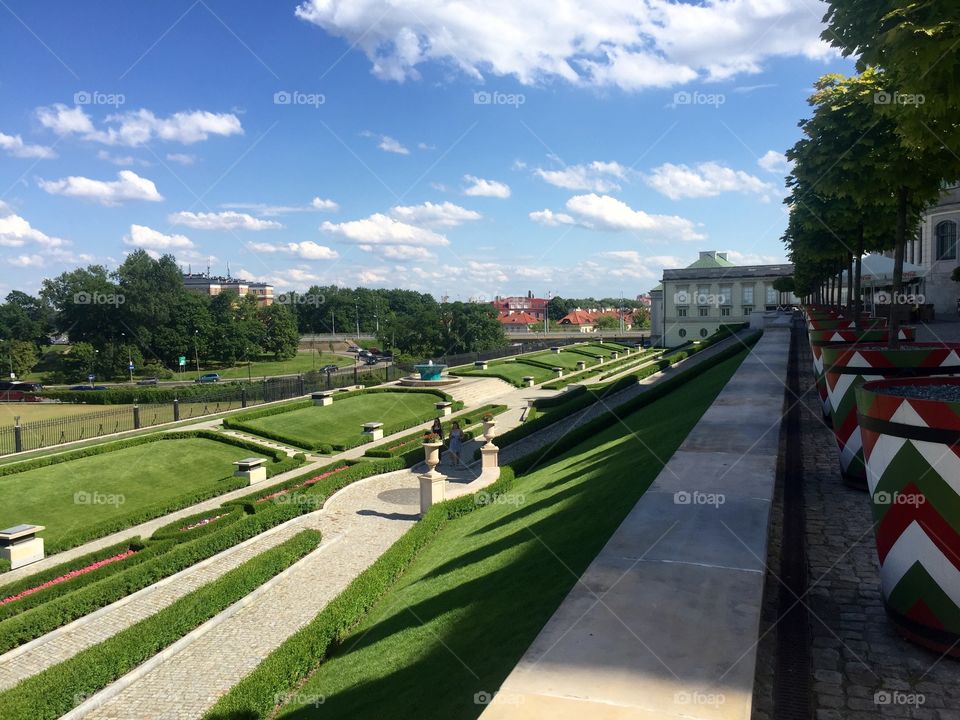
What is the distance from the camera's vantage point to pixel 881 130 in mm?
13188

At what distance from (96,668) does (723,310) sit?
90.3 m

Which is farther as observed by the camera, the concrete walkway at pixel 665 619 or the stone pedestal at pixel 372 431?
the stone pedestal at pixel 372 431

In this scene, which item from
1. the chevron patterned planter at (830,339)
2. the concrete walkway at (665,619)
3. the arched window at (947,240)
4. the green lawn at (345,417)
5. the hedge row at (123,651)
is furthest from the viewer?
the arched window at (947,240)

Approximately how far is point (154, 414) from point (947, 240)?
52.3 metres

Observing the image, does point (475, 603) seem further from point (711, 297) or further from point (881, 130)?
point (711, 297)

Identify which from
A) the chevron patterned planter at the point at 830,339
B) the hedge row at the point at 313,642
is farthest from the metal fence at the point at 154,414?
the chevron patterned planter at the point at 830,339

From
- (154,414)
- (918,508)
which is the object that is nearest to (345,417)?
(154,414)

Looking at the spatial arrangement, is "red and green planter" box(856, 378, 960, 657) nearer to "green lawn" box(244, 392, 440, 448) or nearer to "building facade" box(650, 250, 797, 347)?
"green lawn" box(244, 392, 440, 448)

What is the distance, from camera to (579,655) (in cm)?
432

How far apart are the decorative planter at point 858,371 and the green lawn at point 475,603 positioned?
9.68 ft

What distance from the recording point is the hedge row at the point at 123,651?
29.9 ft

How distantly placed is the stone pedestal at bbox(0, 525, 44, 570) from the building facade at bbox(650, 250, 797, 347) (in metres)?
84.0

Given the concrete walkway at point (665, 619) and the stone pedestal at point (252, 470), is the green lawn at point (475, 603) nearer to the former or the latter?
the concrete walkway at point (665, 619)

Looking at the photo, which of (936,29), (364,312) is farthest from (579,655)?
(364,312)
